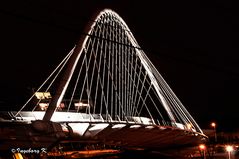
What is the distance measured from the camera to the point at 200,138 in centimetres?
3938

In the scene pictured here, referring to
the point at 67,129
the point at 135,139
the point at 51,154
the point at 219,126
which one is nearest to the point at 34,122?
the point at 67,129

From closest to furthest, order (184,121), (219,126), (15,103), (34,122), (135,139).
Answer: (34,122), (135,139), (184,121), (15,103), (219,126)

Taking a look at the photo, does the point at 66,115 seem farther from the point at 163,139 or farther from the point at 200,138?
the point at 200,138

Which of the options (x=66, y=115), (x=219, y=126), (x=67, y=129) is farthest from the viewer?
(x=219, y=126)

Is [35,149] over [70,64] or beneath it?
beneath

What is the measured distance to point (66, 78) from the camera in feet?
90.2

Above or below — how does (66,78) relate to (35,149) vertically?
above

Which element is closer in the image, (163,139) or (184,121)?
(163,139)

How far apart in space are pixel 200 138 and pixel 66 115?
45.4 ft

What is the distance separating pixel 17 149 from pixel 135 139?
30.8 feet

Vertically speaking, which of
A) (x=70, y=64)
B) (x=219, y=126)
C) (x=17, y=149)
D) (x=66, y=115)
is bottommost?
(x=17, y=149)

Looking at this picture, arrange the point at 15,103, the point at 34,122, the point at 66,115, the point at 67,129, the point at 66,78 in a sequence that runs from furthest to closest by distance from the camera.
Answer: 1. the point at 15,103
2. the point at 66,115
3. the point at 66,78
4. the point at 67,129
5. the point at 34,122

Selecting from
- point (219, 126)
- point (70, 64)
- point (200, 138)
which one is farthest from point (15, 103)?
point (70, 64)

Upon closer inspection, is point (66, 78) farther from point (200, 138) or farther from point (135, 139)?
point (200, 138)
